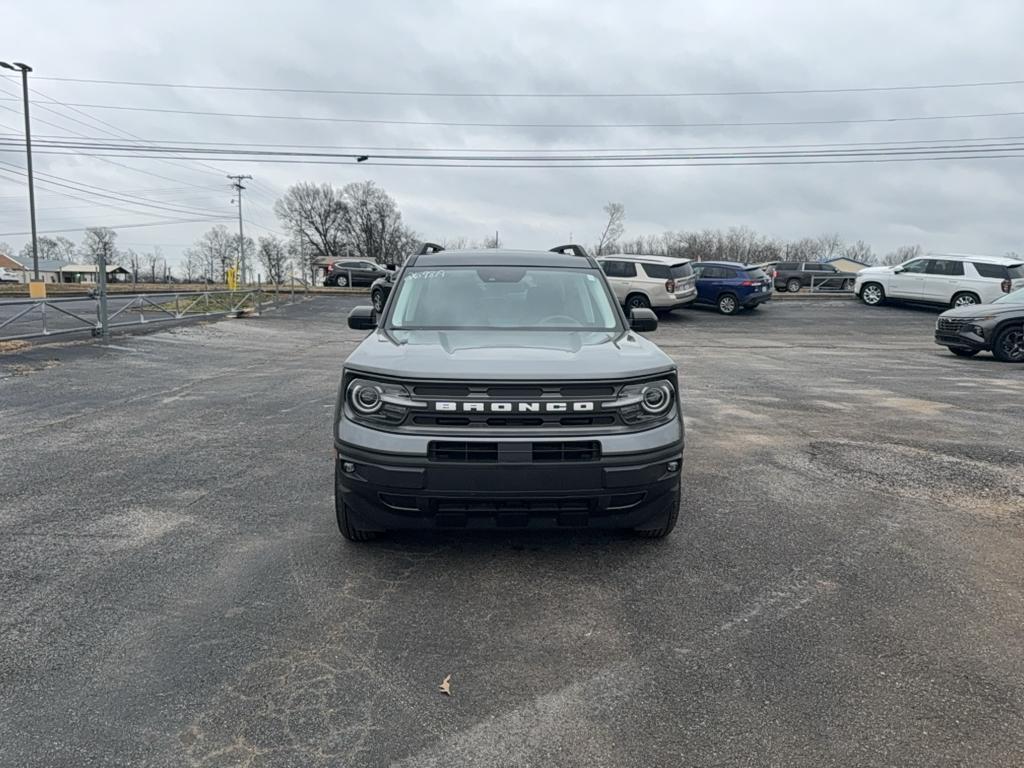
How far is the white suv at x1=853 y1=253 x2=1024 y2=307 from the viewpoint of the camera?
21.6 metres

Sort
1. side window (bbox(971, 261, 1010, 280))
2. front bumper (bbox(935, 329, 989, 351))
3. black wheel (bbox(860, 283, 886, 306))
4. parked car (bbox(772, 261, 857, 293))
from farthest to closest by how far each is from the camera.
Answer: parked car (bbox(772, 261, 857, 293))
black wheel (bbox(860, 283, 886, 306))
side window (bbox(971, 261, 1010, 280))
front bumper (bbox(935, 329, 989, 351))

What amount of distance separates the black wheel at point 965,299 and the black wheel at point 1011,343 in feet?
36.0

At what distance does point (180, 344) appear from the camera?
1488 cm

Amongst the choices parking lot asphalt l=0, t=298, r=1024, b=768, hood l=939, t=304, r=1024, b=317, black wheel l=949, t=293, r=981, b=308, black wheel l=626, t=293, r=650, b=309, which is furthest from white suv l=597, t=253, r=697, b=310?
parking lot asphalt l=0, t=298, r=1024, b=768

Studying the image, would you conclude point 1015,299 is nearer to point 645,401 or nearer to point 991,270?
point 991,270

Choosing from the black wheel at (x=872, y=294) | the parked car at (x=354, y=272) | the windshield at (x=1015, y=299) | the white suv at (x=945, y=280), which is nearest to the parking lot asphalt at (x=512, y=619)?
the windshield at (x=1015, y=299)

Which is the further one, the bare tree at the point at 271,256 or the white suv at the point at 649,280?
the bare tree at the point at 271,256

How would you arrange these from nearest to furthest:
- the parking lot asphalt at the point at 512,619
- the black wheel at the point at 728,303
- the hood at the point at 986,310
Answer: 1. the parking lot asphalt at the point at 512,619
2. the hood at the point at 986,310
3. the black wheel at the point at 728,303

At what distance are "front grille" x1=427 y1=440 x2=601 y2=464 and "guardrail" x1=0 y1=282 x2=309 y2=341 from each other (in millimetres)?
10818

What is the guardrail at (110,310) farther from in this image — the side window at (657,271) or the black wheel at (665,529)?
the side window at (657,271)

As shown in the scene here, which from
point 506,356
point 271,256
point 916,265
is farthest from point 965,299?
point 271,256

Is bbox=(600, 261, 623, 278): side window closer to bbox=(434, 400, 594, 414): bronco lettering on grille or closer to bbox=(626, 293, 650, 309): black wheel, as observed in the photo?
bbox=(626, 293, 650, 309): black wheel

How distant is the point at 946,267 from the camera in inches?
913

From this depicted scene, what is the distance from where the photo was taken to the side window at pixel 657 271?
22172mm
